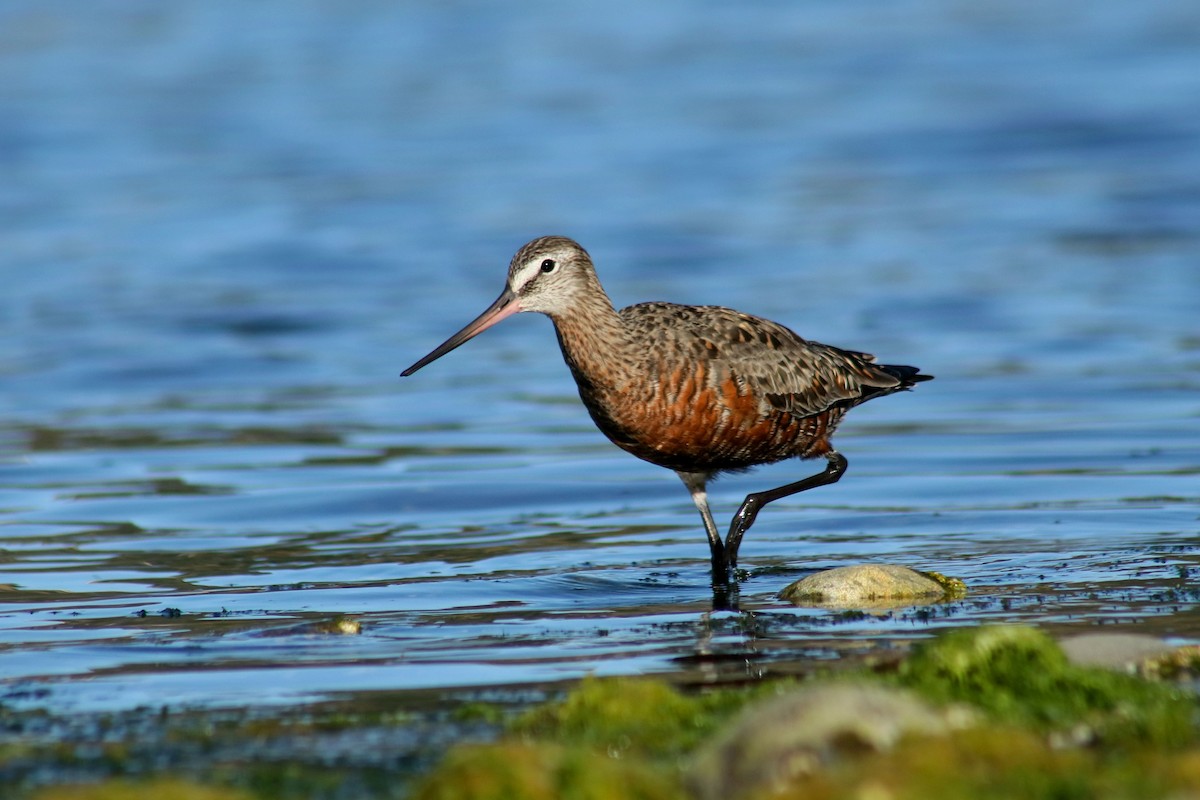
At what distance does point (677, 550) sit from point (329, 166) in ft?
55.4

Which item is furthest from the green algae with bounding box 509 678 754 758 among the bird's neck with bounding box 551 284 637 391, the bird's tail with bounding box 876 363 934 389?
the bird's tail with bounding box 876 363 934 389

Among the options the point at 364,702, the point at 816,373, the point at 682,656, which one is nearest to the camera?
the point at 364,702

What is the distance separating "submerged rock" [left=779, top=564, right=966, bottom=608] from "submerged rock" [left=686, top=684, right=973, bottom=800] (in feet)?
9.74

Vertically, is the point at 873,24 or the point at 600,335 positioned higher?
the point at 873,24

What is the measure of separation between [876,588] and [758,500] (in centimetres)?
184

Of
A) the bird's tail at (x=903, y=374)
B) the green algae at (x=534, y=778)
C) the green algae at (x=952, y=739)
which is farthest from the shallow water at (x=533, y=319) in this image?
the green algae at (x=534, y=778)

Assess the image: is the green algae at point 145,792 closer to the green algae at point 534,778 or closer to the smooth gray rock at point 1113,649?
the green algae at point 534,778

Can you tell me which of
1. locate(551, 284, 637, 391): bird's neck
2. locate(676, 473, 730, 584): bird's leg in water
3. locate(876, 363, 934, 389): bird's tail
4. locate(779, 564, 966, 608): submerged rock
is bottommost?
locate(779, 564, 966, 608): submerged rock

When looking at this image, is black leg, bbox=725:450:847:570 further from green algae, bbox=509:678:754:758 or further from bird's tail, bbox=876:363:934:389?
green algae, bbox=509:678:754:758

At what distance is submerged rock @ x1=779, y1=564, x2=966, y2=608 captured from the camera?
7.75 m

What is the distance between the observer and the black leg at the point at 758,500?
29.7 feet

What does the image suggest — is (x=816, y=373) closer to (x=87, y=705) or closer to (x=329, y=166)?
(x=87, y=705)

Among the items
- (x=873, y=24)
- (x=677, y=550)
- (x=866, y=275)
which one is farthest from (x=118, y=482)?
(x=873, y=24)

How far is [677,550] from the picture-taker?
31.9 feet
